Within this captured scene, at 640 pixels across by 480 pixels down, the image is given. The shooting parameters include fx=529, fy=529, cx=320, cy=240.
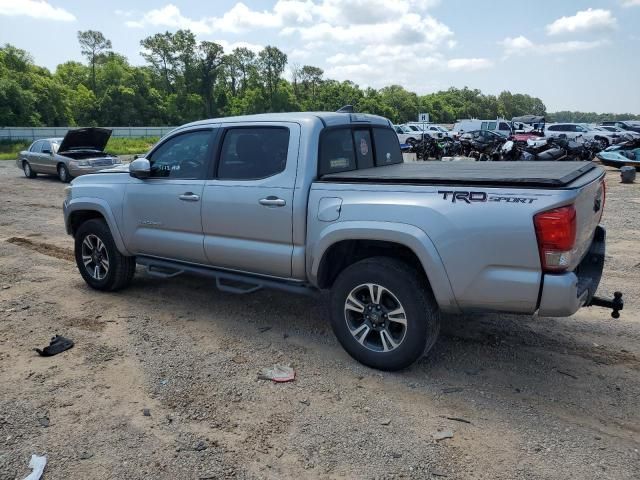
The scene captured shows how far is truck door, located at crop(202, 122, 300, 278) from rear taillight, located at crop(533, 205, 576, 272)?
6.01 feet

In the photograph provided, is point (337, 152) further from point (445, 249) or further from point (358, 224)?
point (445, 249)

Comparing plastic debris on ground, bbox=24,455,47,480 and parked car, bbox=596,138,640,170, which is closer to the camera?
plastic debris on ground, bbox=24,455,47,480

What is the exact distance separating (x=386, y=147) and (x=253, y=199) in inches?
65.0

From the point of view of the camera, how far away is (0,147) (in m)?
37.9

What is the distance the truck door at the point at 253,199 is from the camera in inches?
165

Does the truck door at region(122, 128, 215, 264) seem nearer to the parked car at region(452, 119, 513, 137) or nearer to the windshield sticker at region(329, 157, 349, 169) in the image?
the windshield sticker at region(329, 157, 349, 169)

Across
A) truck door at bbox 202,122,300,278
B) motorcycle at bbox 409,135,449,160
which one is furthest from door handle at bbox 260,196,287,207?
motorcycle at bbox 409,135,449,160

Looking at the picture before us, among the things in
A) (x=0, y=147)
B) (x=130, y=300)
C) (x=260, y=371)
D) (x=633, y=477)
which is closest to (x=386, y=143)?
(x=260, y=371)

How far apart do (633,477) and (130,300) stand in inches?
183

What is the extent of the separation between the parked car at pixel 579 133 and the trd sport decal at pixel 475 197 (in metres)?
29.3

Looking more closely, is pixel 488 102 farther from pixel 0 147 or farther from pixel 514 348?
pixel 514 348

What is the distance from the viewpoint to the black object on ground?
14.1 ft

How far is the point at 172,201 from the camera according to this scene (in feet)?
16.2

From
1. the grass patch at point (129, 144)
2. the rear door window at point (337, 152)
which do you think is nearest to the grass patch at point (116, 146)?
the grass patch at point (129, 144)
